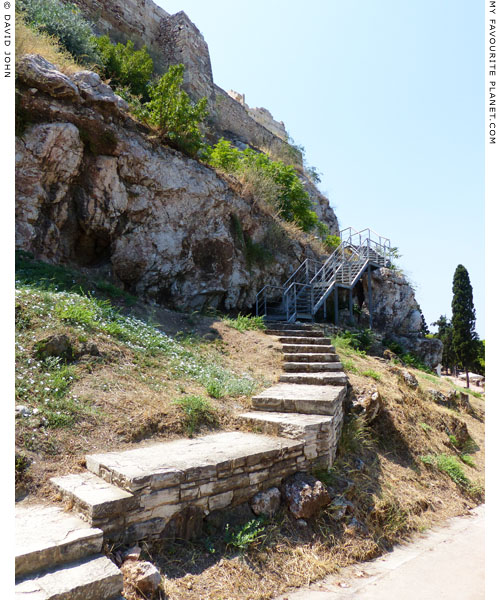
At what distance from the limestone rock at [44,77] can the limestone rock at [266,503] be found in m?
8.02

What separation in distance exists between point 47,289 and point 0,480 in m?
4.31

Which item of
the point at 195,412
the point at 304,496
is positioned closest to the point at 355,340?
the point at 195,412

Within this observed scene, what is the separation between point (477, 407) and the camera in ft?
33.8

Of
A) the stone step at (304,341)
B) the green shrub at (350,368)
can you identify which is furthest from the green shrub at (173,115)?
the green shrub at (350,368)

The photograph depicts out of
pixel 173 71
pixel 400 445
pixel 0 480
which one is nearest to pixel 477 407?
pixel 400 445

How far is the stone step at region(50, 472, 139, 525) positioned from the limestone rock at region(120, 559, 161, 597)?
1.06ft

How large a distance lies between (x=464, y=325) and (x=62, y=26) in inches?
870

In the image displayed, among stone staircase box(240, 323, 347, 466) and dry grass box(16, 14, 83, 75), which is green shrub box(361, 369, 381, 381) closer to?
stone staircase box(240, 323, 347, 466)

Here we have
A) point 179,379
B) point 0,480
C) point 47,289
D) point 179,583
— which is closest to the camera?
point 0,480

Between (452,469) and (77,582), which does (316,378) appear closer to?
(452,469)

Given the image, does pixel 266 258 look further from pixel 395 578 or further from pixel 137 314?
pixel 395 578

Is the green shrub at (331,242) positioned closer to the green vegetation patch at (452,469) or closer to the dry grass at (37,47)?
the dry grass at (37,47)

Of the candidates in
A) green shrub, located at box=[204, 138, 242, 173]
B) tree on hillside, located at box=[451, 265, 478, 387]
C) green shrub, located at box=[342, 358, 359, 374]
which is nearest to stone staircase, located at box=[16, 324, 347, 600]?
green shrub, located at box=[342, 358, 359, 374]

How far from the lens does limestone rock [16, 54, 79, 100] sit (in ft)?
24.6
